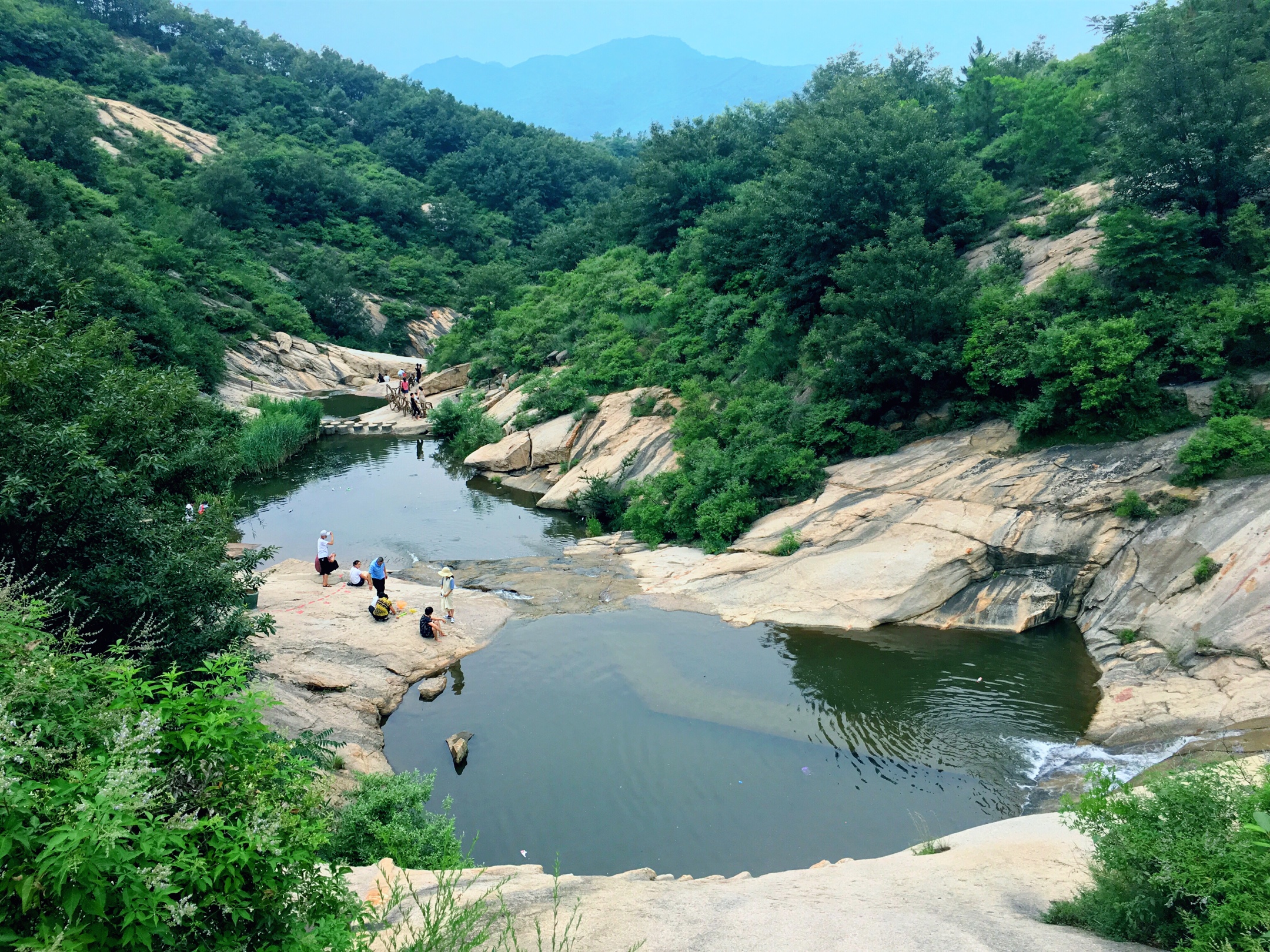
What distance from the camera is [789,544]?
776 inches

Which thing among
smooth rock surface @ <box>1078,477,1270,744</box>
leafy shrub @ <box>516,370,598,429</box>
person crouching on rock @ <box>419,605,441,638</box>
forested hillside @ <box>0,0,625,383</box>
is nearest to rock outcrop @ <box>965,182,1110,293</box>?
smooth rock surface @ <box>1078,477,1270,744</box>

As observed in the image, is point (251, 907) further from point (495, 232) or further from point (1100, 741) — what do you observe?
point (495, 232)

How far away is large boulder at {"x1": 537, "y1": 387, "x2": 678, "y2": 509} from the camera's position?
88.0 ft

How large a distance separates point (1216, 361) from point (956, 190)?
38.3 feet

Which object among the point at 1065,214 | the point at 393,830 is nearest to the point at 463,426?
the point at 1065,214

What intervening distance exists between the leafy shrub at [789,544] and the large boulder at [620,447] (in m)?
6.58

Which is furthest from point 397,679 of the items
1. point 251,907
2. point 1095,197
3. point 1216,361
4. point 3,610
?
point 1095,197

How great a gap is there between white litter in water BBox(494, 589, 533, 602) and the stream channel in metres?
1.40

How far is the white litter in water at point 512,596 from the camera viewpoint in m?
19.2

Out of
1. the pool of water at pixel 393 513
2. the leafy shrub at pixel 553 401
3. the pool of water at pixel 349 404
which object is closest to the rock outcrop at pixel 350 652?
the pool of water at pixel 393 513

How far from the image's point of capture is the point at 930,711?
13.6 metres

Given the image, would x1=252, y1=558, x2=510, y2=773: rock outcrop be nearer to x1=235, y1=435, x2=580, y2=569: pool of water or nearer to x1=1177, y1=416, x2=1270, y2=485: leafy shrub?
x1=235, y1=435, x2=580, y2=569: pool of water

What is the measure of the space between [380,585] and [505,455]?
49.6 feet

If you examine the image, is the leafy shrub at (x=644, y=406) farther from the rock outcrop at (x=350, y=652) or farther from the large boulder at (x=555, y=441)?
the rock outcrop at (x=350, y=652)
